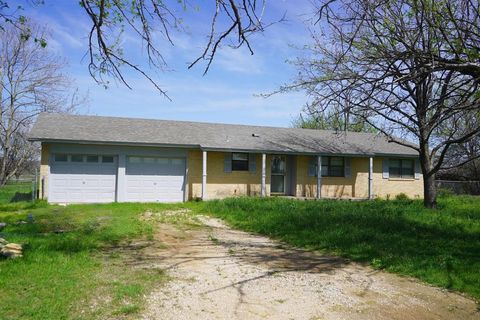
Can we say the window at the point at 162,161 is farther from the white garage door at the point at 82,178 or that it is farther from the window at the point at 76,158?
the window at the point at 76,158

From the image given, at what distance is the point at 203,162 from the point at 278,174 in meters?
4.86

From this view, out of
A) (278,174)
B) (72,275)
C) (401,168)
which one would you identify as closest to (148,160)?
(278,174)

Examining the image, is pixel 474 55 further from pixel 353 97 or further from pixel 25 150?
pixel 25 150

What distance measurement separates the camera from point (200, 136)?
22.2m

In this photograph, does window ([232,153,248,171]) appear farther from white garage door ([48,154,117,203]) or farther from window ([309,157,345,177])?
white garage door ([48,154,117,203])

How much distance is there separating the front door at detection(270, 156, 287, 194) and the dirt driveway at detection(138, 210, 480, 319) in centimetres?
1450

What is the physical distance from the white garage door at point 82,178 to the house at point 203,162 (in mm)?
40

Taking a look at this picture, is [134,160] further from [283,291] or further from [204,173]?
[283,291]

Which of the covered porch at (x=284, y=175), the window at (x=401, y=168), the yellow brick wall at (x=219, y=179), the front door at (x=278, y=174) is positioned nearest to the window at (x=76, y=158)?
the yellow brick wall at (x=219, y=179)

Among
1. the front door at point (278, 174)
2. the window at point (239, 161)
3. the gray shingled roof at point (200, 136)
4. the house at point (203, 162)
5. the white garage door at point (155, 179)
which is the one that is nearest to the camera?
the house at point (203, 162)

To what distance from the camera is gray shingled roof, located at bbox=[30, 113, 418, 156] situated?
1964 cm

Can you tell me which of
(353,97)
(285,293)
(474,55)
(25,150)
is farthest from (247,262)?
(25,150)

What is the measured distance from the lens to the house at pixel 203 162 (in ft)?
63.4

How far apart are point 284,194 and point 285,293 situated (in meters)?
17.6
